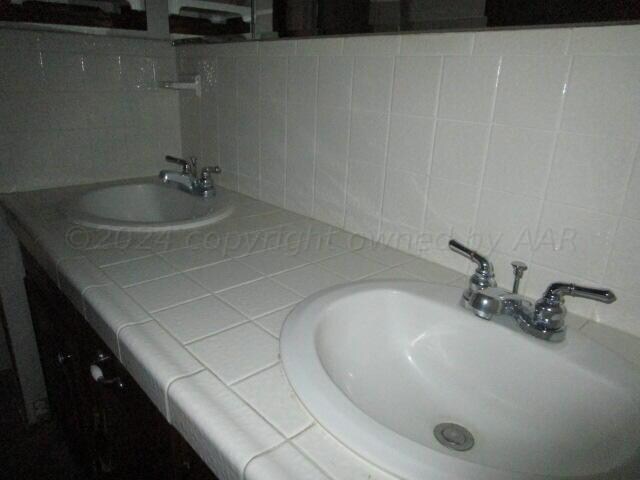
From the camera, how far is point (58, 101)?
130 cm

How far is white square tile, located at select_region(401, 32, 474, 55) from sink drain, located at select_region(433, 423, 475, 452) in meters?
0.64

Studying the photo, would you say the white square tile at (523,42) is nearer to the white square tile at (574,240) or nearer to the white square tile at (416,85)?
the white square tile at (416,85)

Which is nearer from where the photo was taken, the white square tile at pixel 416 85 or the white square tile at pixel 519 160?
the white square tile at pixel 519 160

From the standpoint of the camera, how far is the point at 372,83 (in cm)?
91

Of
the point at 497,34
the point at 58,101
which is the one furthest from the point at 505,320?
the point at 58,101

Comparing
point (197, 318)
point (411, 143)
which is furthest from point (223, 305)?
point (411, 143)

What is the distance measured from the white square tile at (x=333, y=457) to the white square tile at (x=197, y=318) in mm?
252

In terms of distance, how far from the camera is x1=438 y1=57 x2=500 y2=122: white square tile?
2.38 feet

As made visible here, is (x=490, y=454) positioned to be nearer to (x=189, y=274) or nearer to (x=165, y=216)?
(x=189, y=274)

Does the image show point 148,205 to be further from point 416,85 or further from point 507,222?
point 507,222

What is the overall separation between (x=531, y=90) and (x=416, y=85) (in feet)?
0.75

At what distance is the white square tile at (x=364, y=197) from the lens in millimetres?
969

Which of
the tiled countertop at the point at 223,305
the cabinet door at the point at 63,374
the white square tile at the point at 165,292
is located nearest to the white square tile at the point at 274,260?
the tiled countertop at the point at 223,305

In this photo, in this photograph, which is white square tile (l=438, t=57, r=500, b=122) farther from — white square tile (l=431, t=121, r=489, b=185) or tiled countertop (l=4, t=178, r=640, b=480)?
tiled countertop (l=4, t=178, r=640, b=480)
